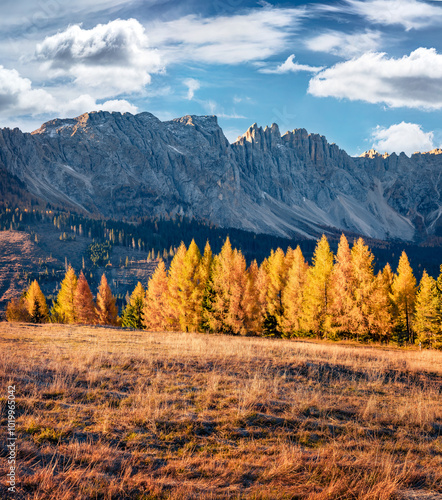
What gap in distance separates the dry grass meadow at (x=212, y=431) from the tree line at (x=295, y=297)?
1897 cm

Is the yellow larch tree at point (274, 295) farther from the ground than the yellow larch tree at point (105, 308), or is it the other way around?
the yellow larch tree at point (274, 295)

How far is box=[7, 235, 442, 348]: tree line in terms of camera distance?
31.1 m

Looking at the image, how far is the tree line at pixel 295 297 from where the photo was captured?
102 ft

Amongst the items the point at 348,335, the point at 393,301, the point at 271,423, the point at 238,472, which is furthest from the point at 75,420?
the point at 393,301

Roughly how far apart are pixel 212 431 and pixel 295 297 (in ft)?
97.5

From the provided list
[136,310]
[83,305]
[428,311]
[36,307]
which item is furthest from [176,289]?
[36,307]

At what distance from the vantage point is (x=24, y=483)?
490cm

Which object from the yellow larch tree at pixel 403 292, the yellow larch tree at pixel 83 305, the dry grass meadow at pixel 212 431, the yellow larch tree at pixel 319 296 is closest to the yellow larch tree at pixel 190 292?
the yellow larch tree at pixel 319 296

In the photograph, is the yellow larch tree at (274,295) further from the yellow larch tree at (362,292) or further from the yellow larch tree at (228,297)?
the yellow larch tree at (362,292)

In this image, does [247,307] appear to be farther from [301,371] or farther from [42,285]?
[42,285]

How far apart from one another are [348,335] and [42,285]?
14433 centimetres

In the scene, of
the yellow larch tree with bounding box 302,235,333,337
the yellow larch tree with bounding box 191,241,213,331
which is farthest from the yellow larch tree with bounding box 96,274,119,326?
the yellow larch tree with bounding box 302,235,333,337

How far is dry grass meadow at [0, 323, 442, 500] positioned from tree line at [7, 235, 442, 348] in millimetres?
18972

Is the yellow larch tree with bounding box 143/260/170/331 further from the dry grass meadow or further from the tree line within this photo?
the dry grass meadow
